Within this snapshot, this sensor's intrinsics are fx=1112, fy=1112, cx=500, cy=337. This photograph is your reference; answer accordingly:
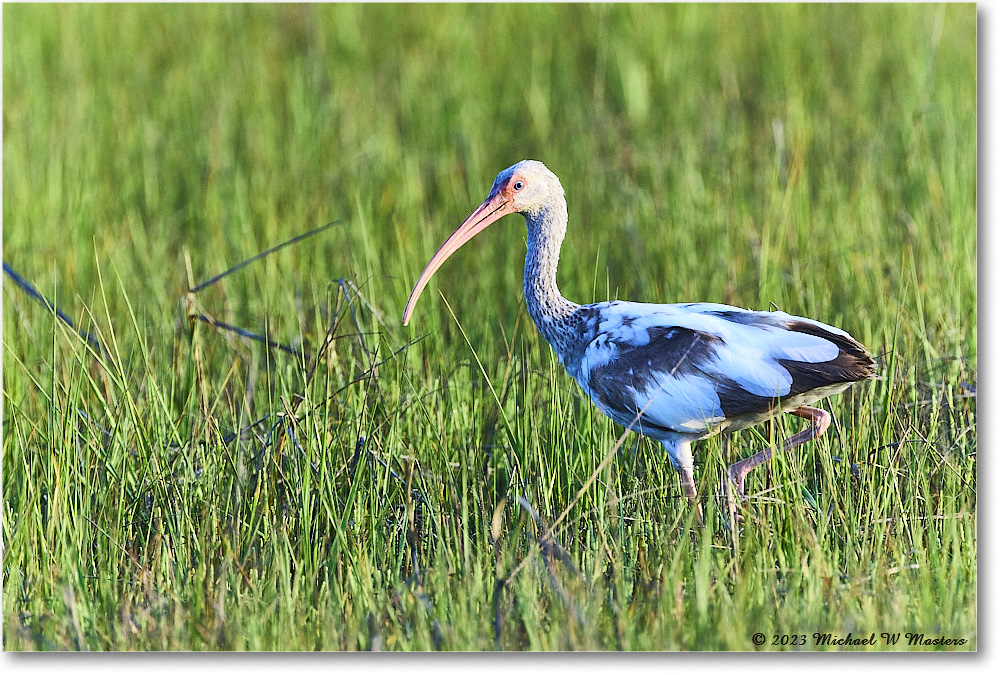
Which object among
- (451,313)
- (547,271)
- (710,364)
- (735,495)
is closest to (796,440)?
(735,495)

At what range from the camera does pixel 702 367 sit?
285 cm

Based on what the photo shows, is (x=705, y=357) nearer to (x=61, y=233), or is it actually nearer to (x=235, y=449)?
(x=235, y=449)

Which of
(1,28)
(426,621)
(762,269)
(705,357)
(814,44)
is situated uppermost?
(814,44)

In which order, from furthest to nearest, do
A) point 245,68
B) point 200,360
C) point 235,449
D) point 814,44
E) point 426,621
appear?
1. point 245,68
2. point 814,44
3. point 200,360
4. point 235,449
5. point 426,621

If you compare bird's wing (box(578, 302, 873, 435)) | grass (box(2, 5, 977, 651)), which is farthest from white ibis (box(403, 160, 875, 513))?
grass (box(2, 5, 977, 651))

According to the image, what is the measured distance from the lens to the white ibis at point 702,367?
2803 mm

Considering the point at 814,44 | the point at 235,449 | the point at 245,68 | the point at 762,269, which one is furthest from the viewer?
the point at 245,68

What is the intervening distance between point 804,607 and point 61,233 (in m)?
3.24

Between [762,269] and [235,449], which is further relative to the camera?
[762,269]

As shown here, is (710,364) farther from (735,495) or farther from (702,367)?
(735,495)

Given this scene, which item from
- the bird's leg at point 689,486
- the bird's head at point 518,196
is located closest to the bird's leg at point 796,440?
the bird's leg at point 689,486

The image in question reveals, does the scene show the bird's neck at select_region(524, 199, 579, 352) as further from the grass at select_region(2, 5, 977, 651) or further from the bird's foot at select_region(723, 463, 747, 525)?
the bird's foot at select_region(723, 463, 747, 525)

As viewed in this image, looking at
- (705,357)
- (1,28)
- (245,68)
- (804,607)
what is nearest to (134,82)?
(245,68)

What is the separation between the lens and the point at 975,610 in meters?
2.94
